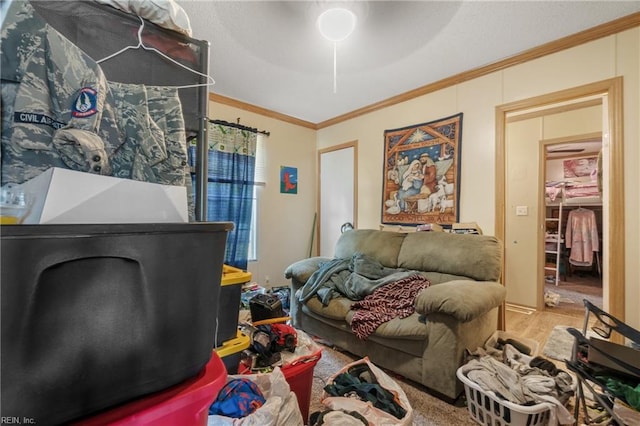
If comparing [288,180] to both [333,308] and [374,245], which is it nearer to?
[374,245]

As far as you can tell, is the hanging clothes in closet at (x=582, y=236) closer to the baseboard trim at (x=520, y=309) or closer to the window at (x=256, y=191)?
the baseboard trim at (x=520, y=309)

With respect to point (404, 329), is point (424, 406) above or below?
below

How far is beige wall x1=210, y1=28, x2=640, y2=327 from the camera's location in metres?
1.86

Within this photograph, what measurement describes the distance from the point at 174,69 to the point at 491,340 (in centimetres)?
256

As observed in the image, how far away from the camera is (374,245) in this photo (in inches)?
110

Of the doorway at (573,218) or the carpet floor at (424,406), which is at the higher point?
the doorway at (573,218)

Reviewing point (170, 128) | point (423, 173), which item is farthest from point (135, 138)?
point (423, 173)

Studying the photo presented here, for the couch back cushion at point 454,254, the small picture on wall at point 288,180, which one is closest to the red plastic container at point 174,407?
the couch back cushion at point 454,254

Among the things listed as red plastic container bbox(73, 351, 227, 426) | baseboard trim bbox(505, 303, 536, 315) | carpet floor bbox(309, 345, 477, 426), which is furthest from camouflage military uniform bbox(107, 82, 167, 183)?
baseboard trim bbox(505, 303, 536, 315)

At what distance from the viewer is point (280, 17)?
1848 mm

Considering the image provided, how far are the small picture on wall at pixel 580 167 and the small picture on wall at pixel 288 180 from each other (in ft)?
15.5

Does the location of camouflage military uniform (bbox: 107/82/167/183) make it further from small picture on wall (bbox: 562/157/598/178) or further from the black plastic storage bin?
small picture on wall (bbox: 562/157/598/178)

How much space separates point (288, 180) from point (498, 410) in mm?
3133

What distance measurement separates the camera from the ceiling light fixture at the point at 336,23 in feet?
5.77
